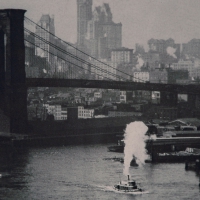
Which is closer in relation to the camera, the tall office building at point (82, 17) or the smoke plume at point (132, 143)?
the smoke plume at point (132, 143)

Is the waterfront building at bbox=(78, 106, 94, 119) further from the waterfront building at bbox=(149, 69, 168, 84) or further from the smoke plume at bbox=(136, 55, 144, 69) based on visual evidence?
the smoke plume at bbox=(136, 55, 144, 69)

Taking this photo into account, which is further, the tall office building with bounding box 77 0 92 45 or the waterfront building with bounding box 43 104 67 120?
the tall office building with bounding box 77 0 92 45

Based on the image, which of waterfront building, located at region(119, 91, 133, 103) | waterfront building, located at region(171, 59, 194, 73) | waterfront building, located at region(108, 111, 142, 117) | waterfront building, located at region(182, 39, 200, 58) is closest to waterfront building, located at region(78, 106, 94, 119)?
waterfront building, located at region(108, 111, 142, 117)

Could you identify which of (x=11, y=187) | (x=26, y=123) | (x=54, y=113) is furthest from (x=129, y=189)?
(x=54, y=113)

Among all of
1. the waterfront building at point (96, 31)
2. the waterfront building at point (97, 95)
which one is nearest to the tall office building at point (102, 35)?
the waterfront building at point (96, 31)

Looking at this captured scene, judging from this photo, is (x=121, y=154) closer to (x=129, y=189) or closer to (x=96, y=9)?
(x=129, y=189)

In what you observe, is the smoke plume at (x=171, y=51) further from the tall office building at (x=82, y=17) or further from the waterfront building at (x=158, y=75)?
the waterfront building at (x=158, y=75)
